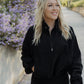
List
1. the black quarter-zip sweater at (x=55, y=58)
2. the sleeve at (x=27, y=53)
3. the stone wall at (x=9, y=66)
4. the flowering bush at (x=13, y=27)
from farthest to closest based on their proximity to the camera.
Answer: the stone wall at (x=9, y=66) → the flowering bush at (x=13, y=27) → the sleeve at (x=27, y=53) → the black quarter-zip sweater at (x=55, y=58)

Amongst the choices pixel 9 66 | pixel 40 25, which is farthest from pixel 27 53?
pixel 9 66

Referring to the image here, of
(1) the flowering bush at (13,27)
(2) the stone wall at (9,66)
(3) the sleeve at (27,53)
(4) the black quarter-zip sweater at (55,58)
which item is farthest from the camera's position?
(2) the stone wall at (9,66)

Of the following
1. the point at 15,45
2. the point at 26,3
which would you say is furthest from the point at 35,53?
the point at 26,3

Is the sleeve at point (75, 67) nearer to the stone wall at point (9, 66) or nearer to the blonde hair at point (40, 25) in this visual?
the blonde hair at point (40, 25)

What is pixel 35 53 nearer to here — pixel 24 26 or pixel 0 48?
pixel 0 48

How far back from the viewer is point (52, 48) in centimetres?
224

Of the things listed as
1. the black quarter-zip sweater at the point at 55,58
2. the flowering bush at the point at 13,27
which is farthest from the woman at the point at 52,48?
the flowering bush at the point at 13,27

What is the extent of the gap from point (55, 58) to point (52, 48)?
10cm

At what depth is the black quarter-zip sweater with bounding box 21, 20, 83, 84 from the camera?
225 cm

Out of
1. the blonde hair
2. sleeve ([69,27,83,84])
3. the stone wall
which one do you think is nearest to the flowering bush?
the stone wall

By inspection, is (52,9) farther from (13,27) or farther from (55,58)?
(13,27)

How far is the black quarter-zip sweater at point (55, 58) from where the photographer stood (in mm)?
2248

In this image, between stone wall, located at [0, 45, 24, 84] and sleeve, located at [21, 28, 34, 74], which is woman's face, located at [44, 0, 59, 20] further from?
stone wall, located at [0, 45, 24, 84]

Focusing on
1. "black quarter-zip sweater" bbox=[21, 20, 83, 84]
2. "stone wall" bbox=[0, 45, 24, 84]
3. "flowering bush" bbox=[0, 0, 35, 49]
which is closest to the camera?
"black quarter-zip sweater" bbox=[21, 20, 83, 84]
